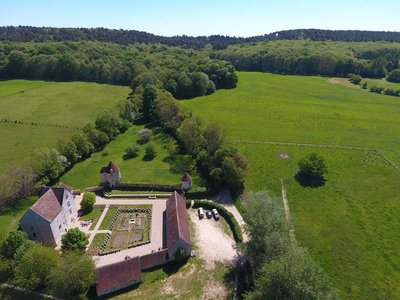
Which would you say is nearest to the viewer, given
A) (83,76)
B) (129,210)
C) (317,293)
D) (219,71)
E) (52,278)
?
(317,293)

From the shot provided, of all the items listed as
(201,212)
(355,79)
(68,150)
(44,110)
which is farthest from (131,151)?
(355,79)

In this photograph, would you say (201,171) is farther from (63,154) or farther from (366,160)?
(366,160)

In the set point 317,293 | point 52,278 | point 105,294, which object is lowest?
point 105,294

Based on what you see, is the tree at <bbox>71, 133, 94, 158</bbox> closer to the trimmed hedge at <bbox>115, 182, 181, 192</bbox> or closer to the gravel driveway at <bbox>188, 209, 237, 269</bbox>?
the trimmed hedge at <bbox>115, 182, 181, 192</bbox>

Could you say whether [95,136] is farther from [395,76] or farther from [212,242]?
[395,76]

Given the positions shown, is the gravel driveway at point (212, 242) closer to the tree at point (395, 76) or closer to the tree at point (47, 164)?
the tree at point (47, 164)

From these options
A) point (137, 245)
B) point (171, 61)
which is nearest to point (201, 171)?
point (137, 245)

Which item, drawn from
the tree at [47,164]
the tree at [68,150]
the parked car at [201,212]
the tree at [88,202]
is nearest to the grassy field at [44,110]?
the tree at [68,150]

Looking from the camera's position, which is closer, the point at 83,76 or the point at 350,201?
the point at 350,201
